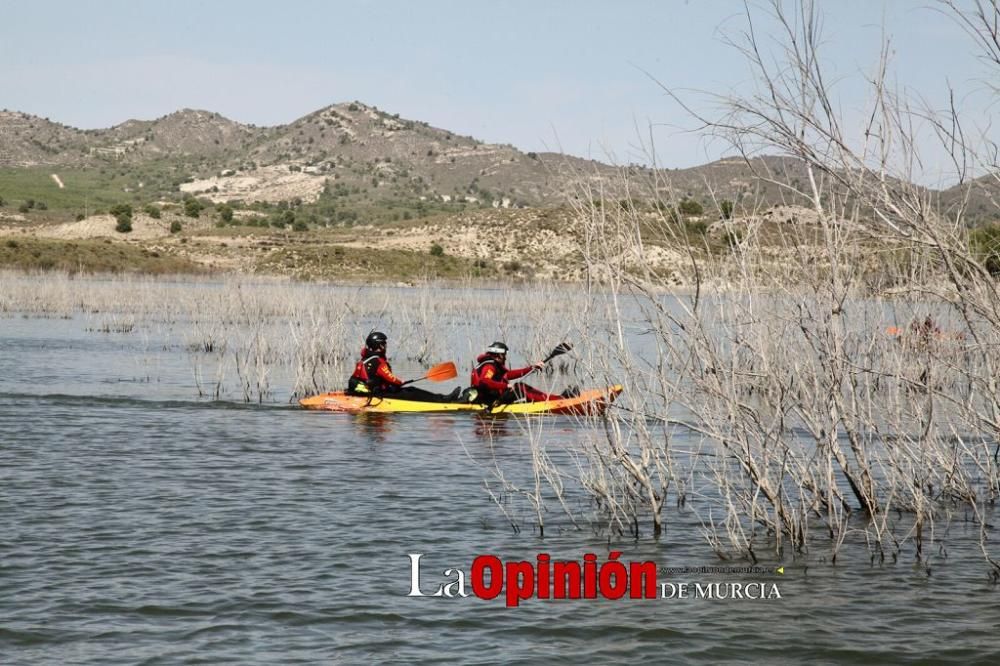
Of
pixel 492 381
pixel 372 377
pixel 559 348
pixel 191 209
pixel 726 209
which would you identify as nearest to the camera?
pixel 726 209

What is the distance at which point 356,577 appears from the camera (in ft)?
29.6

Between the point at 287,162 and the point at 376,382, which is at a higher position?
the point at 287,162

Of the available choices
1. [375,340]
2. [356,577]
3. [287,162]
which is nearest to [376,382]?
[375,340]

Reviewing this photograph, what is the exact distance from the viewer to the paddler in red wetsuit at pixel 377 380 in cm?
1828

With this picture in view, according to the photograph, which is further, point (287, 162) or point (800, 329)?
point (287, 162)

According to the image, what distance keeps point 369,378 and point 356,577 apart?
31.1 feet

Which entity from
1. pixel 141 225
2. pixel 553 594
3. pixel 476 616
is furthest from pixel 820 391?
pixel 141 225

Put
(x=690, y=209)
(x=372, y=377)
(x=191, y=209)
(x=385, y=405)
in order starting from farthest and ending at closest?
(x=191, y=209) < (x=385, y=405) < (x=372, y=377) < (x=690, y=209)

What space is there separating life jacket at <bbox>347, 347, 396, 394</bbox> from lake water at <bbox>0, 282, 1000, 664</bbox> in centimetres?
332

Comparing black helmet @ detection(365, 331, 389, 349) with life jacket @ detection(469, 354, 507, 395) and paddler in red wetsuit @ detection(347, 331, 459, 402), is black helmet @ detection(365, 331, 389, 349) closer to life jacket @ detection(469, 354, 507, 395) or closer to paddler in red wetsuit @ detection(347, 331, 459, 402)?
paddler in red wetsuit @ detection(347, 331, 459, 402)

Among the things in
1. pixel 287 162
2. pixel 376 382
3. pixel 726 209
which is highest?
pixel 287 162

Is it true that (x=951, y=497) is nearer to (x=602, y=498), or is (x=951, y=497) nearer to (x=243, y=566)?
(x=602, y=498)

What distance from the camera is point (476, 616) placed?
8.23 m

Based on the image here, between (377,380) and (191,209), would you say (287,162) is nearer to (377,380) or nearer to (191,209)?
(191,209)
